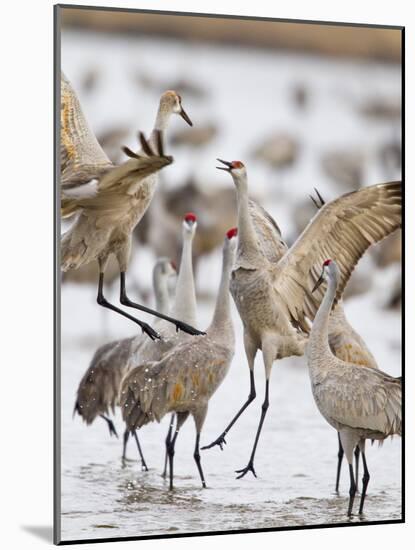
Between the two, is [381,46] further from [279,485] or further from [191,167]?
[279,485]

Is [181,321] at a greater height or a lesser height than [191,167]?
lesser

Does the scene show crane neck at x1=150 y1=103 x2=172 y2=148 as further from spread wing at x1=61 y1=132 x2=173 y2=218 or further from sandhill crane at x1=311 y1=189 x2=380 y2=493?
sandhill crane at x1=311 y1=189 x2=380 y2=493

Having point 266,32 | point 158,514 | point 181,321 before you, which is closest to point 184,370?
point 181,321

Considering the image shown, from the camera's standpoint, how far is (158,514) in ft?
18.8

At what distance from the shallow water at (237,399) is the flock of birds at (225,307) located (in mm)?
46

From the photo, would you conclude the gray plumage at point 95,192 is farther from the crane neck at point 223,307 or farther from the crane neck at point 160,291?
the crane neck at point 223,307

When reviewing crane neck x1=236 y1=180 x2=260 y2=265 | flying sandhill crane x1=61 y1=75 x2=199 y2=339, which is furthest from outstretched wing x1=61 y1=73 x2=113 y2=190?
crane neck x1=236 y1=180 x2=260 y2=265

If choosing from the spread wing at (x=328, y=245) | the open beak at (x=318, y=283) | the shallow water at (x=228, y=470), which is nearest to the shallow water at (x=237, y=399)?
the shallow water at (x=228, y=470)

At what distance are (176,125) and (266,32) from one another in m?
0.59

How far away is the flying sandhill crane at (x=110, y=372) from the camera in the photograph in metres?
5.71

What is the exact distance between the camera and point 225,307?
5906 millimetres

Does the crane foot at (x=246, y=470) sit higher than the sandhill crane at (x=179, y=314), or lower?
lower

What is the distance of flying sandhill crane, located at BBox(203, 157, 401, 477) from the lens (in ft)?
19.4

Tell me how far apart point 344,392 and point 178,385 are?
2.23ft
